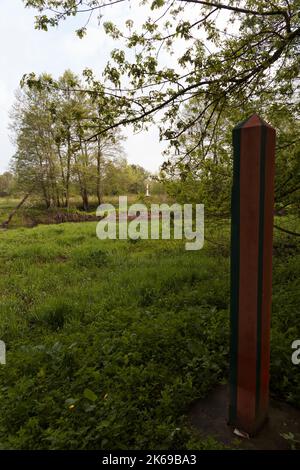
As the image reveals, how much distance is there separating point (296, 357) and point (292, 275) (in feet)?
8.18

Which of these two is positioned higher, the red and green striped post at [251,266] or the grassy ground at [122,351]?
the red and green striped post at [251,266]

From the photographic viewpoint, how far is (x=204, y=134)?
201 inches

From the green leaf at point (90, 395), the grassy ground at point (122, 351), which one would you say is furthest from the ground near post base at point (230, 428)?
the green leaf at point (90, 395)

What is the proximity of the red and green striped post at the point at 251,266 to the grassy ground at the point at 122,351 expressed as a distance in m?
0.42

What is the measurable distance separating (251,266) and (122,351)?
5.98ft

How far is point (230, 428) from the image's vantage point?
7.38ft

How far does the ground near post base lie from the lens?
211cm

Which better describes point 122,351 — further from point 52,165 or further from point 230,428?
point 52,165

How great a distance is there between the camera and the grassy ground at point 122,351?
2.25m

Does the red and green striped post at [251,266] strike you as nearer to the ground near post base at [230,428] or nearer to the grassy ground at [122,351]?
the ground near post base at [230,428]

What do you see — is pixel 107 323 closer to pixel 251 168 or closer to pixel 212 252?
pixel 251 168

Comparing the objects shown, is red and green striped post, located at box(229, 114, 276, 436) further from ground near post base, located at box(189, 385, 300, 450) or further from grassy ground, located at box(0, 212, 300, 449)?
grassy ground, located at box(0, 212, 300, 449)

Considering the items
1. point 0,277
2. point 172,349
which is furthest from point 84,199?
point 172,349

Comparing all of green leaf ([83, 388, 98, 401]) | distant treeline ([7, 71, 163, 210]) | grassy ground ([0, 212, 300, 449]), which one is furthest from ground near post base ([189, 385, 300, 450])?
distant treeline ([7, 71, 163, 210])
